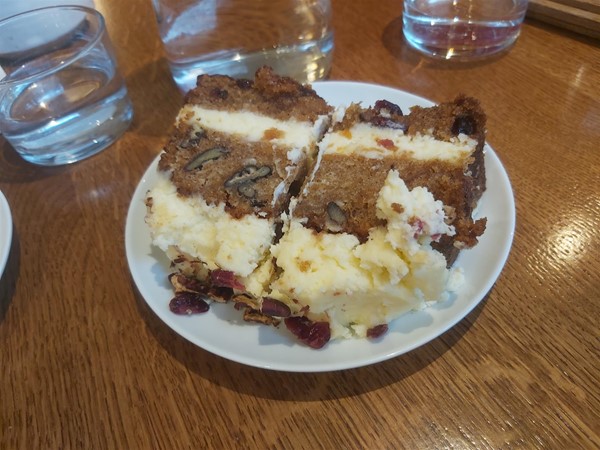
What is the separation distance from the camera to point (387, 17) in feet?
5.79

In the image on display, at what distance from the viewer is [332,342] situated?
919 millimetres

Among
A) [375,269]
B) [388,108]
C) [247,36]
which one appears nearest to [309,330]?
[375,269]

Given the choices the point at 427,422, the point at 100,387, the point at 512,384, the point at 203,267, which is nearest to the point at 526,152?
the point at 512,384

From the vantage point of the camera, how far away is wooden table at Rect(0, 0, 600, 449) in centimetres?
89

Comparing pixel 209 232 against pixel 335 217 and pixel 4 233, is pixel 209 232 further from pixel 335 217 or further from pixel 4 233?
pixel 4 233

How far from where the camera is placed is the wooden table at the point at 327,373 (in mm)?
894

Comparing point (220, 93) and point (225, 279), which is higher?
point (220, 93)

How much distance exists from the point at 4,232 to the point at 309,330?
75 centimetres

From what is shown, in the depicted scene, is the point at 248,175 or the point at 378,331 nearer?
the point at 378,331

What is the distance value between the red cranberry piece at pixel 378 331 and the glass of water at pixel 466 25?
1.01 metres

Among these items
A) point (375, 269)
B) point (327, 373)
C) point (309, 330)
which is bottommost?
point (327, 373)

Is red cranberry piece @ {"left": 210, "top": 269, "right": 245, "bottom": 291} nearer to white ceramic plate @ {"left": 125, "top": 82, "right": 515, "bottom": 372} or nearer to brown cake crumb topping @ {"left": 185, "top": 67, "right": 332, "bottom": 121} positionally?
white ceramic plate @ {"left": 125, "top": 82, "right": 515, "bottom": 372}

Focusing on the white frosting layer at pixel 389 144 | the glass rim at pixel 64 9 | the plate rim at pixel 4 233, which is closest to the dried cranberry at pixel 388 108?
the white frosting layer at pixel 389 144

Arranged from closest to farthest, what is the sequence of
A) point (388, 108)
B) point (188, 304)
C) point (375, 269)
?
1. point (375, 269)
2. point (188, 304)
3. point (388, 108)
